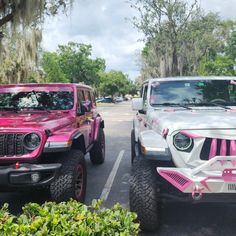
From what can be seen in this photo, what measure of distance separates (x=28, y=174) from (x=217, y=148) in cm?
218

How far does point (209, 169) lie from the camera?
3.76 m

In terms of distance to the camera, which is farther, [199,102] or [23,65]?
[23,65]

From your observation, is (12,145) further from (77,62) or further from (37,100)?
(77,62)

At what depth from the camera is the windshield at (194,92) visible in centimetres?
564

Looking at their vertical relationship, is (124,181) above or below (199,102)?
below

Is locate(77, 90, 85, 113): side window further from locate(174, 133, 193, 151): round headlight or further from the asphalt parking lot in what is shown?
locate(174, 133, 193, 151): round headlight

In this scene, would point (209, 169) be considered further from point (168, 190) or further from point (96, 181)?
point (96, 181)

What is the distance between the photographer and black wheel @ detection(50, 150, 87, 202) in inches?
178

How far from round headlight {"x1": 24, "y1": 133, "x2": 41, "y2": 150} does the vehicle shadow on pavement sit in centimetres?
168

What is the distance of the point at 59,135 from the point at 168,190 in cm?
160

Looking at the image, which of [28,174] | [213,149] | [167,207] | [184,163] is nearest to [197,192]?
[184,163]

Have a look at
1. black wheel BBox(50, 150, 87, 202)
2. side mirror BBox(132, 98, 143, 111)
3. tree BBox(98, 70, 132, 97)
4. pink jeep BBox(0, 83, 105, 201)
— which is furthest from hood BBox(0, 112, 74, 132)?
tree BBox(98, 70, 132, 97)

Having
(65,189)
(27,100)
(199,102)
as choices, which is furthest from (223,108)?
(27,100)

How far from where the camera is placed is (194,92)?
5.71 m
